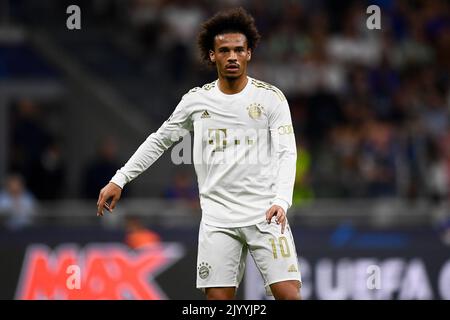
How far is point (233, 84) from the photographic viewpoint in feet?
24.6

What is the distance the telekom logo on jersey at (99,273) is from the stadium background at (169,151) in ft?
0.06

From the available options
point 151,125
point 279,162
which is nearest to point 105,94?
point 151,125

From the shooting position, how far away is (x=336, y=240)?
14109mm

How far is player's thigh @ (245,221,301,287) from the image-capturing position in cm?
736

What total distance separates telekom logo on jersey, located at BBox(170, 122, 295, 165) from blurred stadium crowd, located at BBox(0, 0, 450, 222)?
744 cm

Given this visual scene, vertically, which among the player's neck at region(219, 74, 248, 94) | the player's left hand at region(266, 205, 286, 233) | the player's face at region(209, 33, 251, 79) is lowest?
the player's left hand at region(266, 205, 286, 233)

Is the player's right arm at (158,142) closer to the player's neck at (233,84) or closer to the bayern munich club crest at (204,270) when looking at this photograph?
the player's neck at (233,84)

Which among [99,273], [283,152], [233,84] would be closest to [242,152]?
[283,152]

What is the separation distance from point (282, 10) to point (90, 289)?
7244 mm

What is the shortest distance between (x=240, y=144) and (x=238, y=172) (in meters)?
0.17

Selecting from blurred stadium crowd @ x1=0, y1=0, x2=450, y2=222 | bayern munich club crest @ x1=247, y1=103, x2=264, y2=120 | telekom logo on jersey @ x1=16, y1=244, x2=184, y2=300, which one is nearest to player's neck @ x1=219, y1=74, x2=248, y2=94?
bayern munich club crest @ x1=247, y1=103, x2=264, y2=120

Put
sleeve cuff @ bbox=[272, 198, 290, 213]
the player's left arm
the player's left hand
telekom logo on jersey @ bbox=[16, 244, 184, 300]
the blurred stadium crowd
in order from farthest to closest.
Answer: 1. the blurred stadium crowd
2. telekom logo on jersey @ bbox=[16, 244, 184, 300]
3. the player's left arm
4. sleeve cuff @ bbox=[272, 198, 290, 213]
5. the player's left hand

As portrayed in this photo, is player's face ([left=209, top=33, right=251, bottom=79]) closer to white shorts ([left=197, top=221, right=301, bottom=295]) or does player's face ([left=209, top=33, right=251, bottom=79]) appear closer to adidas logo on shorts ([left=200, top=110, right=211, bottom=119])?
adidas logo on shorts ([left=200, top=110, right=211, bottom=119])

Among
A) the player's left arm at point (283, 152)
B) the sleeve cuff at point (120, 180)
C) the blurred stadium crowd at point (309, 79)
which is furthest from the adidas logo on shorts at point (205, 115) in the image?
the blurred stadium crowd at point (309, 79)
